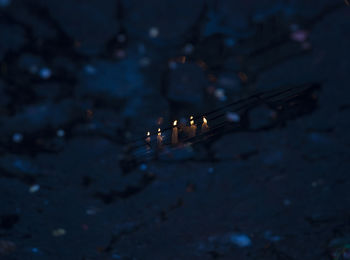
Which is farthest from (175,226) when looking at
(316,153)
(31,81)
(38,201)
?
(31,81)

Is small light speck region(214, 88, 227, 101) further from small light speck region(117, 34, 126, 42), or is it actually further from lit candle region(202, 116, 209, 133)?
small light speck region(117, 34, 126, 42)

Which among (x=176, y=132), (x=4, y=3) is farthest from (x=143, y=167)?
(x=4, y=3)

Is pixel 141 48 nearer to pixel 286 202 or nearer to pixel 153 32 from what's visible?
pixel 153 32

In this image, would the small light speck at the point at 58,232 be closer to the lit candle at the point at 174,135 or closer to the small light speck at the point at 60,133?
the small light speck at the point at 60,133

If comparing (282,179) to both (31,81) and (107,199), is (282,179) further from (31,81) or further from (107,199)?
(31,81)

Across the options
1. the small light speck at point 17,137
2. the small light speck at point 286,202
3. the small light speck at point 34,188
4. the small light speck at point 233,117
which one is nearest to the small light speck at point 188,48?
the small light speck at point 233,117

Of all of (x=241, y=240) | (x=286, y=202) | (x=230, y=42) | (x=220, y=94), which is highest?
(x=230, y=42)

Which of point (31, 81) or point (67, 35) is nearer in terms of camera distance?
point (67, 35)

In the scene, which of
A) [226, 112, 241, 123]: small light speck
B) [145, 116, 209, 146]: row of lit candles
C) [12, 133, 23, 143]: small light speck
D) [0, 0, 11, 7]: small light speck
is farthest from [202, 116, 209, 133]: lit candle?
[0, 0, 11, 7]: small light speck
